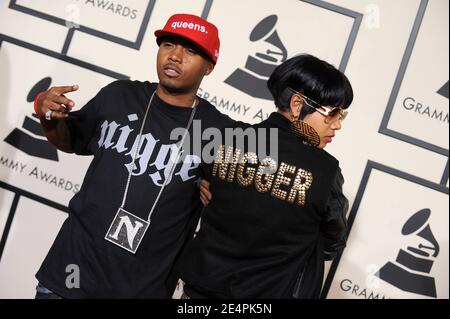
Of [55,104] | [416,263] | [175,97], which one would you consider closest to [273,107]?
[175,97]

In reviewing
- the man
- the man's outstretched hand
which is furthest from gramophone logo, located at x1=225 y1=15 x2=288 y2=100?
the man's outstretched hand

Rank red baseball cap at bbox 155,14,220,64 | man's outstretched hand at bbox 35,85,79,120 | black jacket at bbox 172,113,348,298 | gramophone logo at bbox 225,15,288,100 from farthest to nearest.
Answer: gramophone logo at bbox 225,15,288,100, red baseball cap at bbox 155,14,220,64, man's outstretched hand at bbox 35,85,79,120, black jacket at bbox 172,113,348,298

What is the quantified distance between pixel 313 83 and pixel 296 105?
76mm

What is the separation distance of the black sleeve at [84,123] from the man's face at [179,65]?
0.23 meters

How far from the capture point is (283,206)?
137cm

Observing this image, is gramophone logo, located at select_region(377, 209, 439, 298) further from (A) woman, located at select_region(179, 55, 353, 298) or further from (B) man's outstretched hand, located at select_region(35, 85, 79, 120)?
(B) man's outstretched hand, located at select_region(35, 85, 79, 120)

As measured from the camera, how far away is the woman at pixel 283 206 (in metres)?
1.38

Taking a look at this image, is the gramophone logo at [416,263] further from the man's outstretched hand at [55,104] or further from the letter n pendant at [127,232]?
the man's outstretched hand at [55,104]

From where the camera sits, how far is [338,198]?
1.42 m

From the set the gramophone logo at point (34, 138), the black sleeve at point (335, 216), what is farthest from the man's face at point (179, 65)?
the gramophone logo at point (34, 138)

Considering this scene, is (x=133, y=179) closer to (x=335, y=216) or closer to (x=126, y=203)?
(x=126, y=203)

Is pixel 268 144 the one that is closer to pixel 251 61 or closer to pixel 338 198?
pixel 338 198

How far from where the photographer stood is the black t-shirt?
1.56 meters

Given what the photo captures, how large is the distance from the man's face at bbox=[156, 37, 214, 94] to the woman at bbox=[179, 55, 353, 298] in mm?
267
